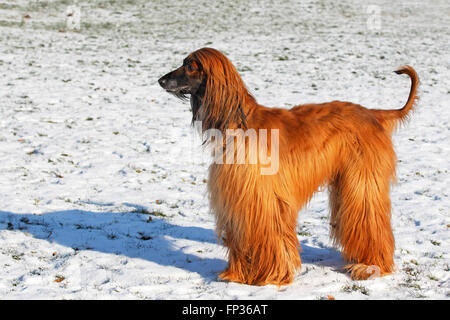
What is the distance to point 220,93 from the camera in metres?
3.93

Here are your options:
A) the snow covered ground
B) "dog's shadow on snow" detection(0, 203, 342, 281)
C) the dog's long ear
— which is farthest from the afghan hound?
"dog's shadow on snow" detection(0, 203, 342, 281)

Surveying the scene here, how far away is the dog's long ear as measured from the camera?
393 cm

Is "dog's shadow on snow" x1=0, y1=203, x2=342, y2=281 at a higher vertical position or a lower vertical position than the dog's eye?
lower

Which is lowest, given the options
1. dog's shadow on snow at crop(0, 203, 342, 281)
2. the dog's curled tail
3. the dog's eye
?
dog's shadow on snow at crop(0, 203, 342, 281)

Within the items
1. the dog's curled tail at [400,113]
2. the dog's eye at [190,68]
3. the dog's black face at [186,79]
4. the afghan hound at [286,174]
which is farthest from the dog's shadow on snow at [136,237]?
the dog's eye at [190,68]

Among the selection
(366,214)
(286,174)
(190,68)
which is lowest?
(366,214)

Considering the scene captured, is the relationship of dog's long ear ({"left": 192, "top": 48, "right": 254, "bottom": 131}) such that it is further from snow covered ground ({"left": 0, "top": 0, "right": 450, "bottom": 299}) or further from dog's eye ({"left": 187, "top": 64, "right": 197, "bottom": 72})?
snow covered ground ({"left": 0, "top": 0, "right": 450, "bottom": 299})

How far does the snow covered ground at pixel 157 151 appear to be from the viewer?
4379mm

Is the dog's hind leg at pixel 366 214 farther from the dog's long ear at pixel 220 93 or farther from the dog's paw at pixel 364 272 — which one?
the dog's long ear at pixel 220 93

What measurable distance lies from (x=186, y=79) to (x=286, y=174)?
1113mm

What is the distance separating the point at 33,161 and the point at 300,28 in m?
14.3

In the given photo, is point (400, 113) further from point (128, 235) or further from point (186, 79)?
A: point (128, 235)

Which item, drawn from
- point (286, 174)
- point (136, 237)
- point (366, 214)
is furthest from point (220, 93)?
point (136, 237)

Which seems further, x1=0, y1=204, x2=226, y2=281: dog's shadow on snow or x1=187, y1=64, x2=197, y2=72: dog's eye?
x1=0, y1=204, x2=226, y2=281: dog's shadow on snow
